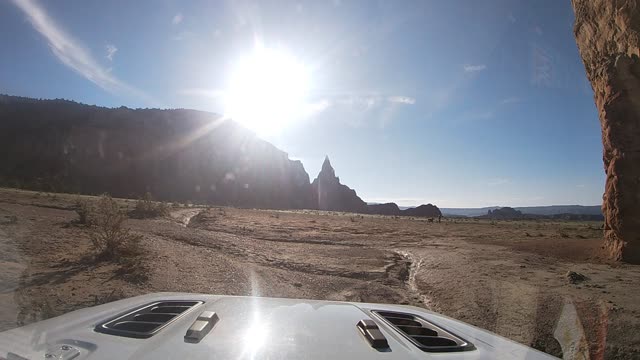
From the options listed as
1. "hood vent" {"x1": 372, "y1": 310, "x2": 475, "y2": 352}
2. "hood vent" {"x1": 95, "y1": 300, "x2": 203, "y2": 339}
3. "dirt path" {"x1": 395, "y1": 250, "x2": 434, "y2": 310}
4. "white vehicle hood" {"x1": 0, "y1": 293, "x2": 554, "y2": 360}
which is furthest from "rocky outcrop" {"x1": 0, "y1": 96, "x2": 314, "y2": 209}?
"hood vent" {"x1": 372, "y1": 310, "x2": 475, "y2": 352}

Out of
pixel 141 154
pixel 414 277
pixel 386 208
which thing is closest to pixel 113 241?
pixel 414 277

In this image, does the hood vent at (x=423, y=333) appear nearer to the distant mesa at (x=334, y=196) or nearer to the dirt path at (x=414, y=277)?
the dirt path at (x=414, y=277)

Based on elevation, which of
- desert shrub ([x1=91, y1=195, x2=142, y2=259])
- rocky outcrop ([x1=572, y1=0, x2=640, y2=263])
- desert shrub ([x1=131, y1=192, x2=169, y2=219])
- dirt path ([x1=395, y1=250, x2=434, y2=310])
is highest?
rocky outcrop ([x1=572, y1=0, x2=640, y2=263])

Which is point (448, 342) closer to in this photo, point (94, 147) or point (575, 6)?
point (575, 6)

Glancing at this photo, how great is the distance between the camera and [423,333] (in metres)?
2.77

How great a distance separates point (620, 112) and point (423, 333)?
12965 millimetres

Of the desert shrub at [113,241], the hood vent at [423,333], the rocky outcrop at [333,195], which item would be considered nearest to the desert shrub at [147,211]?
the desert shrub at [113,241]

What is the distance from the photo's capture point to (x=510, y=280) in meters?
9.63

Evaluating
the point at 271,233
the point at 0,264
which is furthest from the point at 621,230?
the point at 0,264

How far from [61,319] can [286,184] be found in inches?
4322

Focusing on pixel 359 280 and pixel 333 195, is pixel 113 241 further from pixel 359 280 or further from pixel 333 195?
pixel 333 195

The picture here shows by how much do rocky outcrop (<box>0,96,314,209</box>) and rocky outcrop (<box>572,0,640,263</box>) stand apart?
5497cm

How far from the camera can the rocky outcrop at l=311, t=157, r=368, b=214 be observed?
4938 inches

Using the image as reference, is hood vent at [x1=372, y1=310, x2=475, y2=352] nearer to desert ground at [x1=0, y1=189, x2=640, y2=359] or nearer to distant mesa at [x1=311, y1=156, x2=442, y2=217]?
desert ground at [x1=0, y1=189, x2=640, y2=359]
